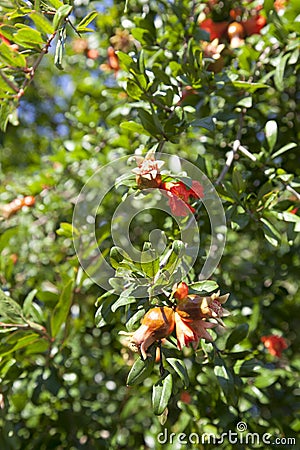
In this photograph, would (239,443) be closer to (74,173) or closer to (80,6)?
(74,173)

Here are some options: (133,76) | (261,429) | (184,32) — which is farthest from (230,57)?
(261,429)

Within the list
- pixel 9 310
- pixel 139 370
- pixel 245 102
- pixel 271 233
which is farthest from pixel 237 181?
pixel 9 310

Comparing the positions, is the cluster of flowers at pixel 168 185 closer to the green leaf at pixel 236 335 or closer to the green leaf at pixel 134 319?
the green leaf at pixel 134 319

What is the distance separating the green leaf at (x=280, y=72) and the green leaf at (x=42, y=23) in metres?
0.61

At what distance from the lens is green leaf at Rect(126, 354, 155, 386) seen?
92 centimetres

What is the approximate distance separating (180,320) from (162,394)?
136 mm

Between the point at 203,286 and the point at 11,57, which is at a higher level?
the point at 11,57

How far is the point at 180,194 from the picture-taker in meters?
1.04

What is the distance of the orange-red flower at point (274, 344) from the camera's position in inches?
62.2

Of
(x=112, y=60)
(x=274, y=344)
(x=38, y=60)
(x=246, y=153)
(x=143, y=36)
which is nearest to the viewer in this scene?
(x=38, y=60)

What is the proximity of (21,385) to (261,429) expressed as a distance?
656 millimetres

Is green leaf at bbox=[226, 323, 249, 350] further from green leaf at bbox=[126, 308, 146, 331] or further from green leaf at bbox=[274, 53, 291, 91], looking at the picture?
green leaf at bbox=[274, 53, 291, 91]

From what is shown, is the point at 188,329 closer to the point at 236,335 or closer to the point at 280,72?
the point at 236,335

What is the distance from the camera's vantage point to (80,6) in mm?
1937
